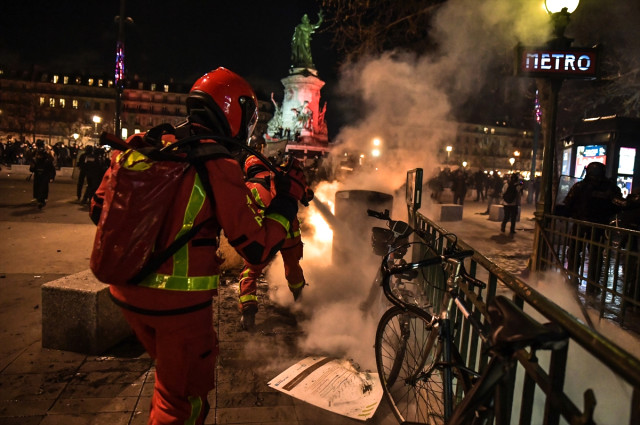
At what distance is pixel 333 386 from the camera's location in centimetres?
332

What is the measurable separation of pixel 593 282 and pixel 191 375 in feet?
16.1

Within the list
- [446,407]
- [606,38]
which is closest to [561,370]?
A: [446,407]

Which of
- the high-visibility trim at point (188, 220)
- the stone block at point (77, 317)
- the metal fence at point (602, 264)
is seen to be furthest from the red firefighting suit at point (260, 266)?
→ the metal fence at point (602, 264)

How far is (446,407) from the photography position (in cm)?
238

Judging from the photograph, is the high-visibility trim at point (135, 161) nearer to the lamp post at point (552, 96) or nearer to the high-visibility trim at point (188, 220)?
the high-visibility trim at point (188, 220)

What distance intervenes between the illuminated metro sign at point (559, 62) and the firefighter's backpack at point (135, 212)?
6159mm

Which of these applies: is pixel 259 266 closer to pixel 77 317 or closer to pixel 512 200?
pixel 77 317

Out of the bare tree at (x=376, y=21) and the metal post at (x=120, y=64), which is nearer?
the bare tree at (x=376, y=21)

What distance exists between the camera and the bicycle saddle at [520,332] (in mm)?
1345

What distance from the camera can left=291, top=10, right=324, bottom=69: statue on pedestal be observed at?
35.0 meters

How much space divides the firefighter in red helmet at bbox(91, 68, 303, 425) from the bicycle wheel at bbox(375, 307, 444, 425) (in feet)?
4.33

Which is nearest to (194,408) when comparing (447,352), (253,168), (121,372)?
(447,352)

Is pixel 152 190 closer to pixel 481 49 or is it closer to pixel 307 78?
pixel 481 49

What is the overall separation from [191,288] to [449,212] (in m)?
13.0
